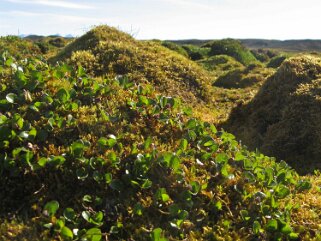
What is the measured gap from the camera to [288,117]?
32.9 feet

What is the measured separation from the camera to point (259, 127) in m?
10.6

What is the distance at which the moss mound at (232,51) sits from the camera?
34750 mm

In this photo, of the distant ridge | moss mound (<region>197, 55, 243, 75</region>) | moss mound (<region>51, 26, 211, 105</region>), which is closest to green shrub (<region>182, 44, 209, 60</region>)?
moss mound (<region>197, 55, 243, 75</region>)

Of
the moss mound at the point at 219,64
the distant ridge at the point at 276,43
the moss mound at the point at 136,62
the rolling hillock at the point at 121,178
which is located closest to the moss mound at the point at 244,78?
the moss mound at the point at 136,62

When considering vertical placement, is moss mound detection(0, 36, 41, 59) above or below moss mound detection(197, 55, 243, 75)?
above

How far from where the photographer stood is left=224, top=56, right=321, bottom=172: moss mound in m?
9.29

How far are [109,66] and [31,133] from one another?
7.04 m

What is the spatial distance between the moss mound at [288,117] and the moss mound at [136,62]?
2.32 meters

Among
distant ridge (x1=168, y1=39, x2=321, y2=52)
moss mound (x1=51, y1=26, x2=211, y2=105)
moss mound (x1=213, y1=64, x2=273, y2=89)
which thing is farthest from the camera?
distant ridge (x1=168, y1=39, x2=321, y2=52)

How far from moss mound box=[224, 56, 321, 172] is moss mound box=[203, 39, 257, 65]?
22980 mm

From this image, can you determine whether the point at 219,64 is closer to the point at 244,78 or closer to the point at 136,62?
the point at 244,78

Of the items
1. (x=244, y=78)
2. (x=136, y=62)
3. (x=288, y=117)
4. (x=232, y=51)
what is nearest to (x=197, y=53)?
(x=232, y=51)

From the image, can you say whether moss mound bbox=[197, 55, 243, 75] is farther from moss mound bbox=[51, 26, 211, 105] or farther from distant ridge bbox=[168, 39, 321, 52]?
distant ridge bbox=[168, 39, 321, 52]

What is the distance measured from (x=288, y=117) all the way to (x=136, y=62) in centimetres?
534
